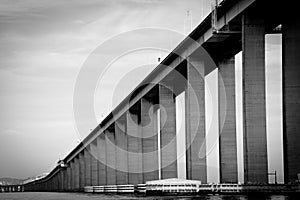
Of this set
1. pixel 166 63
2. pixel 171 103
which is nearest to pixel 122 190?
pixel 171 103

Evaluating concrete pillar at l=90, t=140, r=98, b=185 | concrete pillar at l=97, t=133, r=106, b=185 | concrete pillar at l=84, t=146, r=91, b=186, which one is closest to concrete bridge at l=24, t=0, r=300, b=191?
concrete pillar at l=97, t=133, r=106, b=185

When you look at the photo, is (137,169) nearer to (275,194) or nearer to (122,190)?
(122,190)

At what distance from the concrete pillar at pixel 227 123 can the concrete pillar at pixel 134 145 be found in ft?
152

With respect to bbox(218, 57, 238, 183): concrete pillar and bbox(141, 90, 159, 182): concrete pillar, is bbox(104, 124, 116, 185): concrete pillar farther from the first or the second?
bbox(218, 57, 238, 183): concrete pillar

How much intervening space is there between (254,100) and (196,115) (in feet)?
87.9

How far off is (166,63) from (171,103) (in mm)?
12695

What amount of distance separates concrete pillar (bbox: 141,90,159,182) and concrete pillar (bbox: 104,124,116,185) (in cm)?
2782

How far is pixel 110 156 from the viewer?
166625 millimetres

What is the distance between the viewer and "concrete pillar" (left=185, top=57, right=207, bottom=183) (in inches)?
3851

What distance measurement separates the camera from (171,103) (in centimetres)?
12075

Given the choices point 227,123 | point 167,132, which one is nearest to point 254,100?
point 227,123

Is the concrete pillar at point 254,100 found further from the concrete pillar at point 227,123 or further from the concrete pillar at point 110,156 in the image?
the concrete pillar at point 110,156

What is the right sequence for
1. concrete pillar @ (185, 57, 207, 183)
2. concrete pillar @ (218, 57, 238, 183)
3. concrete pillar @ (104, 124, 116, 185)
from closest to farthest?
concrete pillar @ (218, 57, 238, 183), concrete pillar @ (185, 57, 207, 183), concrete pillar @ (104, 124, 116, 185)

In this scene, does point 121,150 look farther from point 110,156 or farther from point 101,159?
point 101,159
